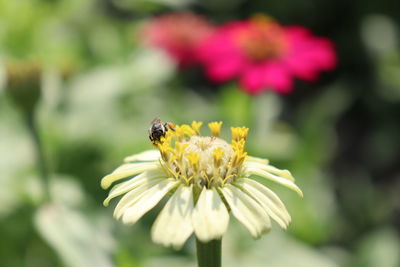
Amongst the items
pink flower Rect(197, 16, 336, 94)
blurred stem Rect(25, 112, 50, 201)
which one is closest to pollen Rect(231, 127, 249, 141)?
blurred stem Rect(25, 112, 50, 201)

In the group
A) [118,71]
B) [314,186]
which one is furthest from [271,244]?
[118,71]

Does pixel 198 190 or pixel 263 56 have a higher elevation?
pixel 263 56

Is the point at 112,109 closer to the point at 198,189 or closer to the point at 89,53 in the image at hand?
the point at 89,53

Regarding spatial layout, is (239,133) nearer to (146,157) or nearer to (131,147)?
(146,157)

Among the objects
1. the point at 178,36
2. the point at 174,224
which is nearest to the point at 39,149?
the point at 174,224

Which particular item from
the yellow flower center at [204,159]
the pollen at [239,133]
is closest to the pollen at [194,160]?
the yellow flower center at [204,159]

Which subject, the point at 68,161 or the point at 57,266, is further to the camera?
the point at 68,161

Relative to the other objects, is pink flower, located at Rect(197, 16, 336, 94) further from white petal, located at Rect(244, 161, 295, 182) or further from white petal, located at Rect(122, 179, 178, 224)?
white petal, located at Rect(122, 179, 178, 224)
